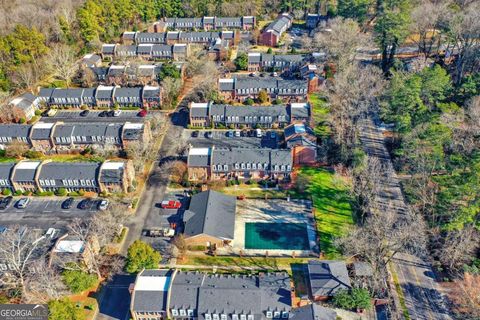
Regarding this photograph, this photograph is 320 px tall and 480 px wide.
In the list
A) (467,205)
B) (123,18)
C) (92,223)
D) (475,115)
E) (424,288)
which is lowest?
(424,288)

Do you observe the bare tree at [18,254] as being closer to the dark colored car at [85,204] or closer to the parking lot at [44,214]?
the parking lot at [44,214]

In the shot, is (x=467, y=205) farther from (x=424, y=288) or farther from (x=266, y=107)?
(x=266, y=107)

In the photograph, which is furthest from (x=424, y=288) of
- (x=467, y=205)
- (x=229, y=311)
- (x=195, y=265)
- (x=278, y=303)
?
(x=195, y=265)

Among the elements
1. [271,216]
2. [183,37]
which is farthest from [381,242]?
[183,37]

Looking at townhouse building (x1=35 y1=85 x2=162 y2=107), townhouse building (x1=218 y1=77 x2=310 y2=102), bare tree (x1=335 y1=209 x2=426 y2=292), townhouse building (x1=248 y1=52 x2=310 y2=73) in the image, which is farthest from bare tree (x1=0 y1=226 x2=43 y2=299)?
townhouse building (x1=248 y1=52 x2=310 y2=73)

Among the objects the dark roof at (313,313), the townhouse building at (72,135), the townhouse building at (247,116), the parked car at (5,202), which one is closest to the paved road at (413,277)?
the dark roof at (313,313)
